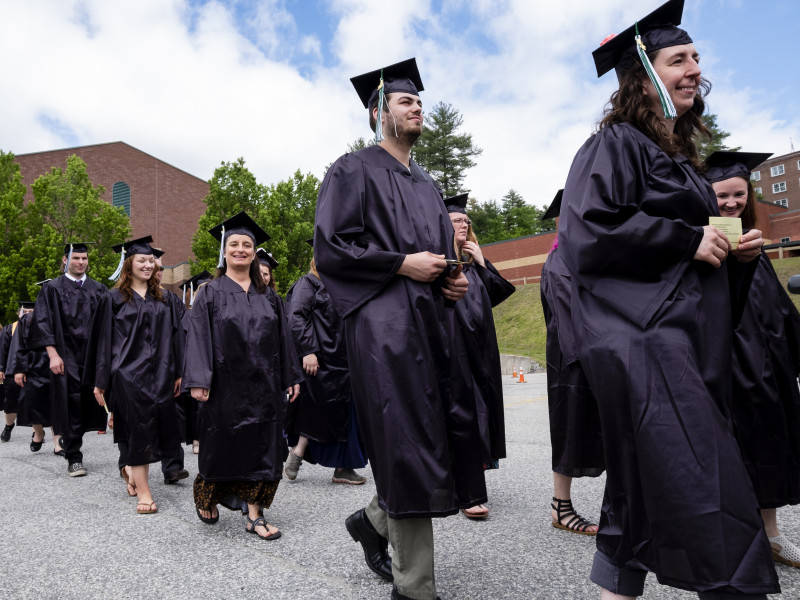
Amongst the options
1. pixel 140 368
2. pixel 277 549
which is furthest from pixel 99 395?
pixel 277 549

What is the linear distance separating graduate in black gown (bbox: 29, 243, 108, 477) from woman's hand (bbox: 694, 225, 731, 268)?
20.3 ft

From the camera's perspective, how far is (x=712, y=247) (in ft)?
6.13

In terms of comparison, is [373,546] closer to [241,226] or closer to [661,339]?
[661,339]

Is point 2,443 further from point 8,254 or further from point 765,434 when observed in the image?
point 8,254

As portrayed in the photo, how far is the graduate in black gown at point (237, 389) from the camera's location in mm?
4086

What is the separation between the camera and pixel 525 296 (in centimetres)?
3812

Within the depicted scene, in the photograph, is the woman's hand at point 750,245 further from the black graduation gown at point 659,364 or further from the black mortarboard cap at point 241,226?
the black mortarboard cap at point 241,226

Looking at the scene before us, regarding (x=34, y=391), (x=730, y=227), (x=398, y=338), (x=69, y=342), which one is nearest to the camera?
(x=730, y=227)

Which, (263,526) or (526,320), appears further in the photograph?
(526,320)

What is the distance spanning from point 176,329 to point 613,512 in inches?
172

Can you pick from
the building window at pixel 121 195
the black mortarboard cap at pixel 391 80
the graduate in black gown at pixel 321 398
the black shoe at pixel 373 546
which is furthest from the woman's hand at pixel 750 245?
the building window at pixel 121 195

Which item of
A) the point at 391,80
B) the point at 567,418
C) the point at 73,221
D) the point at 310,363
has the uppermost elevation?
the point at 73,221

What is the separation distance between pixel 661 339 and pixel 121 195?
3716 centimetres

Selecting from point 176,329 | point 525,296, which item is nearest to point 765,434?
point 176,329
